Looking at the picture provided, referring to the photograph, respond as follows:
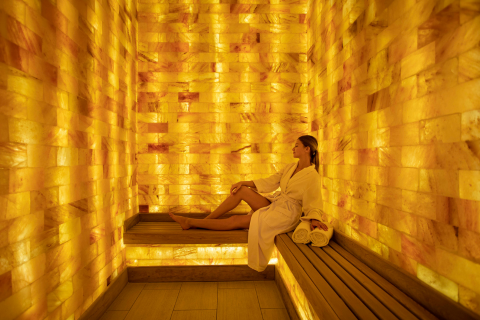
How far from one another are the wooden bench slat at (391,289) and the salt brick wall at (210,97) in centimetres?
152

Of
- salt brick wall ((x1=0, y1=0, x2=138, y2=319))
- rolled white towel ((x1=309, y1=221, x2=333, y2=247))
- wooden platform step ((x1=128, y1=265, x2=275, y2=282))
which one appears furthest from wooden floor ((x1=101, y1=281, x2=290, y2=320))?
rolled white towel ((x1=309, y1=221, x2=333, y2=247))

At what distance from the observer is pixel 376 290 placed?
1.34 meters

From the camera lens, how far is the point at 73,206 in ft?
6.04

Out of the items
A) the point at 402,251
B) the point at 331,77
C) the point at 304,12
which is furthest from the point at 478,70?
the point at 304,12

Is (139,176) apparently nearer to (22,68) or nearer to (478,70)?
(22,68)

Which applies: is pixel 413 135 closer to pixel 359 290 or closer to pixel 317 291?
pixel 359 290

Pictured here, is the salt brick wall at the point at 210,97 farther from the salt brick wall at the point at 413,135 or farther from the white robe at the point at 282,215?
the salt brick wall at the point at 413,135

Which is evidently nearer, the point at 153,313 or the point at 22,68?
the point at 22,68

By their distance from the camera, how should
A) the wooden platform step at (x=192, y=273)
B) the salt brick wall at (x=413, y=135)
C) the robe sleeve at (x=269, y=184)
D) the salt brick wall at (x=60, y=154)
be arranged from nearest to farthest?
the salt brick wall at (x=413, y=135) → the salt brick wall at (x=60, y=154) → the robe sleeve at (x=269, y=184) → the wooden platform step at (x=192, y=273)

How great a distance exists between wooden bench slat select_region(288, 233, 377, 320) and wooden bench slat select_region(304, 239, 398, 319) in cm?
2

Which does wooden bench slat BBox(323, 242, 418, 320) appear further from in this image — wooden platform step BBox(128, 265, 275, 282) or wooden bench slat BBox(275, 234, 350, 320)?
wooden platform step BBox(128, 265, 275, 282)

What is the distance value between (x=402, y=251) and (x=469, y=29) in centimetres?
112

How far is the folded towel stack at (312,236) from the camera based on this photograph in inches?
79.3

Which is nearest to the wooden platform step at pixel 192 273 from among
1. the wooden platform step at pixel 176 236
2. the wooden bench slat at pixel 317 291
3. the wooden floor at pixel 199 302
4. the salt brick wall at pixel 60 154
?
the wooden floor at pixel 199 302
